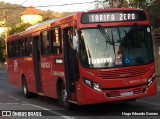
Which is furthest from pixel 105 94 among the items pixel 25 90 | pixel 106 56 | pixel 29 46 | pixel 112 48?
pixel 25 90

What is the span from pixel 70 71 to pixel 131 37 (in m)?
2.16

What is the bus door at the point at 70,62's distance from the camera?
39.5 feet

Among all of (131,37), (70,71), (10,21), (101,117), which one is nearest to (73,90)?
(70,71)

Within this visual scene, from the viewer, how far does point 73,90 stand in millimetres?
12195

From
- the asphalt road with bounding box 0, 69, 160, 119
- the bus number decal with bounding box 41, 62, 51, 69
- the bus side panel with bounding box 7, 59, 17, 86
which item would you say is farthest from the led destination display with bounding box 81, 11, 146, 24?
the bus side panel with bounding box 7, 59, 17, 86

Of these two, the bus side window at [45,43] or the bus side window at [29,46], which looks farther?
the bus side window at [29,46]

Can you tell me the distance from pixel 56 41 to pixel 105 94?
10.2 feet

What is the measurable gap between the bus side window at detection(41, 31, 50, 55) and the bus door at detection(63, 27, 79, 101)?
188cm

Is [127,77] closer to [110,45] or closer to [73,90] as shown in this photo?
[110,45]

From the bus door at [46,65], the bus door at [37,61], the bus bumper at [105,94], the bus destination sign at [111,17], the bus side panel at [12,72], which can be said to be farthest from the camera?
the bus side panel at [12,72]

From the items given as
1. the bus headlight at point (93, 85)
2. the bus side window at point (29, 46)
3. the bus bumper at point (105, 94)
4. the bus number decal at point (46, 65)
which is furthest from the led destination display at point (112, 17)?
the bus side window at point (29, 46)

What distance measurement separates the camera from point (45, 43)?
48.4 feet

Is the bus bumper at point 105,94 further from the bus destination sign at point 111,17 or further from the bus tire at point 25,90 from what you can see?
the bus tire at point 25,90

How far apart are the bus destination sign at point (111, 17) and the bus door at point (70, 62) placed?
675 mm
